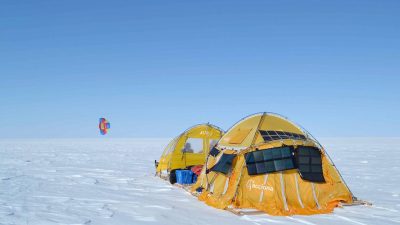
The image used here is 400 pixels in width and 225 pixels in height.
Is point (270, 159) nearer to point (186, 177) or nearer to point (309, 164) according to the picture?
point (309, 164)

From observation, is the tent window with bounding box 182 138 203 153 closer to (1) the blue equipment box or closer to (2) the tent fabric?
(2) the tent fabric

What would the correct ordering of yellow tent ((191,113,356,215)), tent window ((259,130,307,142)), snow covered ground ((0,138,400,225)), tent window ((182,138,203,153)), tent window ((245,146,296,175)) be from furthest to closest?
tent window ((182,138,203,153)) → tent window ((259,130,307,142)) → tent window ((245,146,296,175)) → yellow tent ((191,113,356,215)) → snow covered ground ((0,138,400,225))

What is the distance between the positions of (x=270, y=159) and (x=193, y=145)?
7.57 m

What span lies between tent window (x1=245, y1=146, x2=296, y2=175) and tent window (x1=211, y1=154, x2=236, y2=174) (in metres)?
0.63

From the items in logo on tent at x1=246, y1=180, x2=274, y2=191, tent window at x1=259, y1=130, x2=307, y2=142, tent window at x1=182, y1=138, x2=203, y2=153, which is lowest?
logo on tent at x1=246, y1=180, x2=274, y2=191

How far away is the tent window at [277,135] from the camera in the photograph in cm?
1132

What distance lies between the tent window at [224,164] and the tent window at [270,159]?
634 millimetres

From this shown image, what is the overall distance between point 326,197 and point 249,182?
228 centimetres

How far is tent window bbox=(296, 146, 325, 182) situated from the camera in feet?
36.6

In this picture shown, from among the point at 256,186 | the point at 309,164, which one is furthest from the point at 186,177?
the point at 309,164

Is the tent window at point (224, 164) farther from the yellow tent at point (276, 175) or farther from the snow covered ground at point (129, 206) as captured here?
the snow covered ground at point (129, 206)

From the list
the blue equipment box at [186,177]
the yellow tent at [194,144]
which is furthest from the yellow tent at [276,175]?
the yellow tent at [194,144]

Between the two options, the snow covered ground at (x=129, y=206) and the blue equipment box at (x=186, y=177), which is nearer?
the snow covered ground at (x=129, y=206)

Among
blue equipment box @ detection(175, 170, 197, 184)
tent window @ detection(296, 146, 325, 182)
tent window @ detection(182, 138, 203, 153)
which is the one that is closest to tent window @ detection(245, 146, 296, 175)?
tent window @ detection(296, 146, 325, 182)
